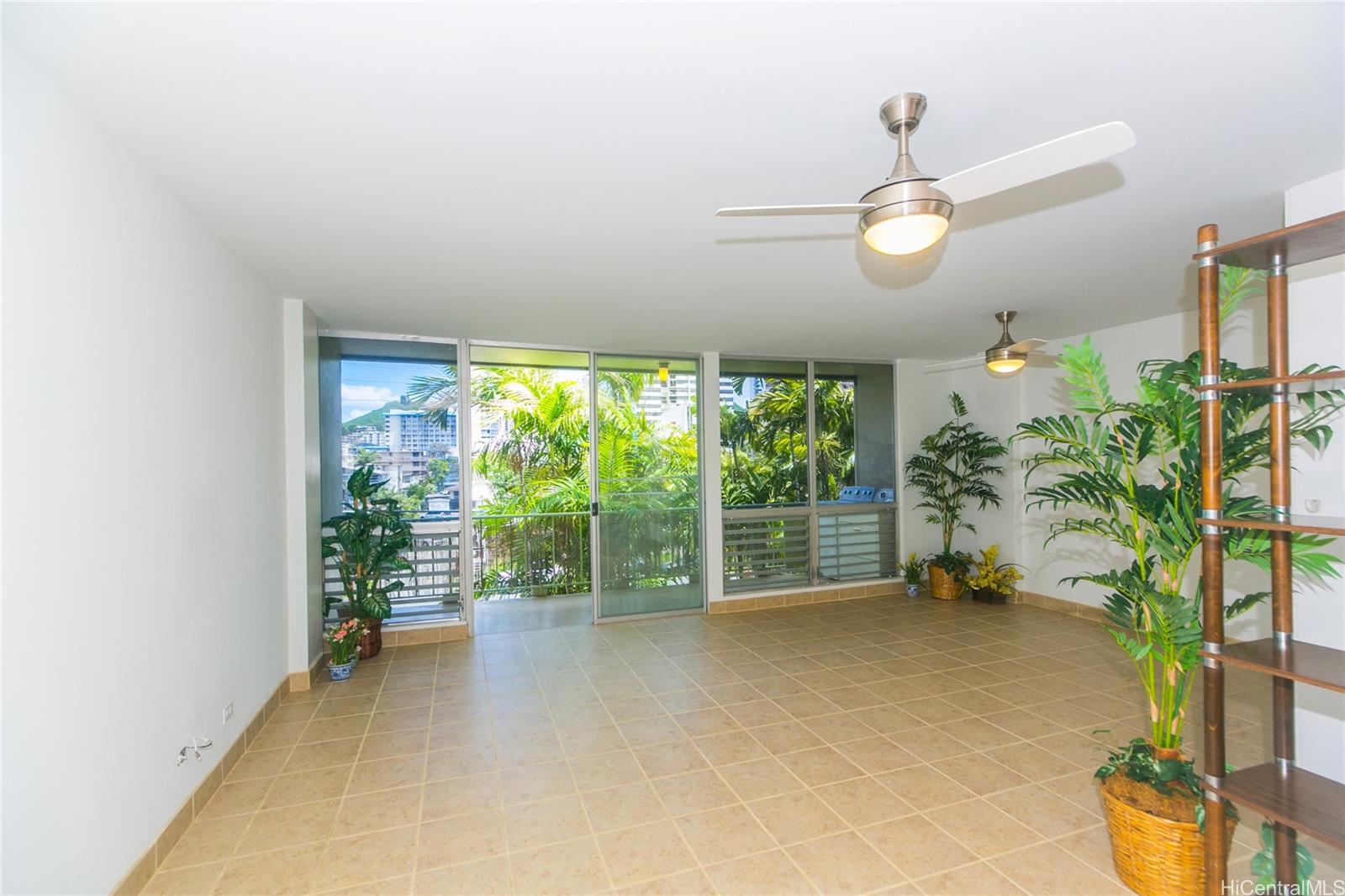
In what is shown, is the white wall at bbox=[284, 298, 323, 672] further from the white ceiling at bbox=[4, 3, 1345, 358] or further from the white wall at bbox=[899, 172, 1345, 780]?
the white wall at bbox=[899, 172, 1345, 780]

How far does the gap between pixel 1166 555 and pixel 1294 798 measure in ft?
2.36

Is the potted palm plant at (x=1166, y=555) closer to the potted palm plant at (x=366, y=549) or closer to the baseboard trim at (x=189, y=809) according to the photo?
the baseboard trim at (x=189, y=809)

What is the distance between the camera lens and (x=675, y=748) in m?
2.97

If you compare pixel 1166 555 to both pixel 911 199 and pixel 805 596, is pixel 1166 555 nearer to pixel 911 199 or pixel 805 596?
→ pixel 911 199

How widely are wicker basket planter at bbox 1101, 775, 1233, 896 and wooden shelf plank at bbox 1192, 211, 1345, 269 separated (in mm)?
1732

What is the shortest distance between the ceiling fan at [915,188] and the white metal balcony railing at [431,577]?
396 cm

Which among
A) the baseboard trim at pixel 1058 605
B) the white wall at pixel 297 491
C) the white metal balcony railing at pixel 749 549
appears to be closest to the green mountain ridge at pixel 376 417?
the white wall at pixel 297 491

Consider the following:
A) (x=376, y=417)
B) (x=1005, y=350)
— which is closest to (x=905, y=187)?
(x=1005, y=350)

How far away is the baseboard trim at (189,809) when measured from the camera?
76.5 inches

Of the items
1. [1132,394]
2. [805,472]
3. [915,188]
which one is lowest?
[805,472]

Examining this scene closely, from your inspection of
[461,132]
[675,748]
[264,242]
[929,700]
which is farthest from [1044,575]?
[264,242]

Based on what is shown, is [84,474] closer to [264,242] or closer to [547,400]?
[264,242]

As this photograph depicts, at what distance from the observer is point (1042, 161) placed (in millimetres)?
1551

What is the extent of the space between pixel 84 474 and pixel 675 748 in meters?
2.56
